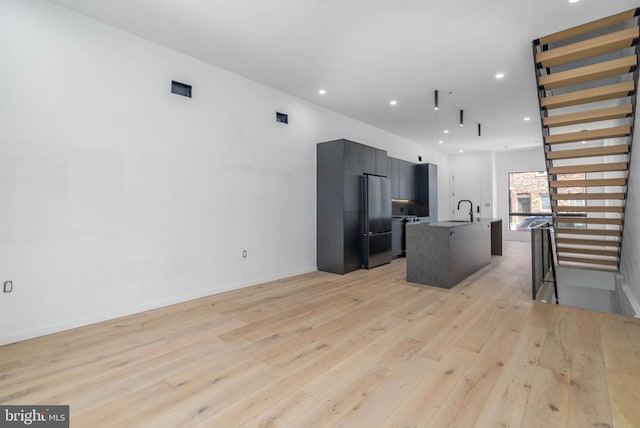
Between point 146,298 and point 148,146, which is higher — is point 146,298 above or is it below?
below

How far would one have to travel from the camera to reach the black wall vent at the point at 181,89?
3.60m

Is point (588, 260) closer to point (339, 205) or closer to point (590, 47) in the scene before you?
point (590, 47)

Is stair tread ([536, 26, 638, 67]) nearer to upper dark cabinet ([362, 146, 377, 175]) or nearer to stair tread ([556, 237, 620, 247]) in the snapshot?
upper dark cabinet ([362, 146, 377, 175])

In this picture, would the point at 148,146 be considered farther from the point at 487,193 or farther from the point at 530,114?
the point at 487,193

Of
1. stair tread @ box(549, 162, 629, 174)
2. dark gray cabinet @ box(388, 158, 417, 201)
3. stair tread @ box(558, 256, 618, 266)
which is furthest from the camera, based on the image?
dark gray cabinet @ box(388, 158, 417, 201)

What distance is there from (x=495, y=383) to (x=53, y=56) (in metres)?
4.49

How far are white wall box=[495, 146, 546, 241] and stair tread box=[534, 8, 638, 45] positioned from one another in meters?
7.23

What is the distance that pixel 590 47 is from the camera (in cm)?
321

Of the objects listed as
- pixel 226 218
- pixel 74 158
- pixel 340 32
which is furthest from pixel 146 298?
pixel 340 32

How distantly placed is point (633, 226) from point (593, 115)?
1.50 m

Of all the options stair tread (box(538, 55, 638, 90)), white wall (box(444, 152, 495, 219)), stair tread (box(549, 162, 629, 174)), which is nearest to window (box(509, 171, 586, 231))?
white wall (box(444, 152, 495, 219))

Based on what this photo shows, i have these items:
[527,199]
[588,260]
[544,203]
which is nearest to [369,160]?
[588,260]

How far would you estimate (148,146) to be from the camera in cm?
339

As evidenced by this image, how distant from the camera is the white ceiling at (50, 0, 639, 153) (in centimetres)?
283
